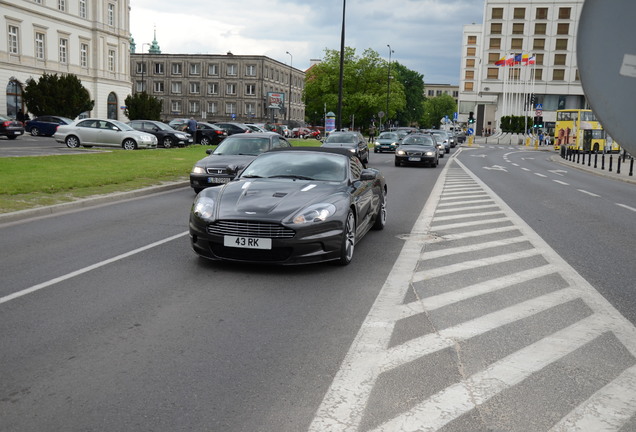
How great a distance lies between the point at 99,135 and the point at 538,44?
299ft

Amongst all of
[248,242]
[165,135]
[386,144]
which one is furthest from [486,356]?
[386,144]

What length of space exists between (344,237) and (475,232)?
3881 mm

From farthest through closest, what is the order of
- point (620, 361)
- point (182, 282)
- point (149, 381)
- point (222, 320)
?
1. point (182, 282)
2. point (222, 320)
3. point (620, 361)
4. point (149, 381)

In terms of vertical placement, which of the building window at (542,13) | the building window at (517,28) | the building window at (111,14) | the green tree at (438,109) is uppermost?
the building window at (542,13)

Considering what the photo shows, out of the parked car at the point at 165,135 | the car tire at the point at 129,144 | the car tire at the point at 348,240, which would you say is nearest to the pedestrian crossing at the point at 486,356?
the car tire at the point at 348,240

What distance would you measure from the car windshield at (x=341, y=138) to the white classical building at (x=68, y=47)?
36.0m

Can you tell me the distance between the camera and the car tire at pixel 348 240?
7441 mm

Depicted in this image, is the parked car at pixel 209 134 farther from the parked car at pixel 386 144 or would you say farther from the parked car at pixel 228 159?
the parked car at pixel 228 159

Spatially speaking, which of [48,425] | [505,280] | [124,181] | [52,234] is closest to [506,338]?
[505,280]

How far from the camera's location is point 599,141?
54.0 m

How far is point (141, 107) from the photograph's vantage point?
198 feet

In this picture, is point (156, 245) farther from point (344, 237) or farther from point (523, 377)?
point (523, 377)

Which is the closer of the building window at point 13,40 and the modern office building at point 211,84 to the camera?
the building window at point 13,40

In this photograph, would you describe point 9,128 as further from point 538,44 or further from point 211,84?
point 538,44
